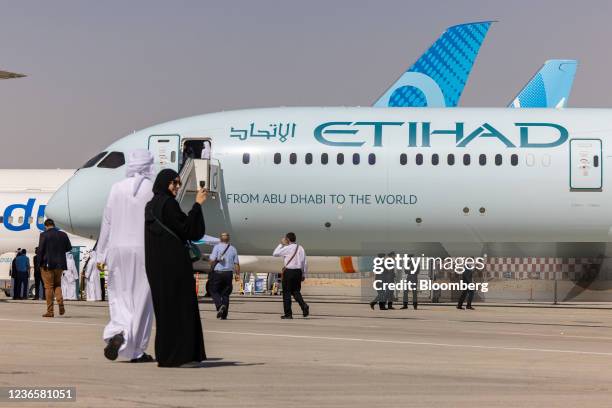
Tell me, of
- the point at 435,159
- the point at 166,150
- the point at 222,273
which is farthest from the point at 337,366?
the point at 166,150

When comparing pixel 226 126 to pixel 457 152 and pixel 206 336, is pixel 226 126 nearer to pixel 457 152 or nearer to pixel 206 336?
pixel 457 152

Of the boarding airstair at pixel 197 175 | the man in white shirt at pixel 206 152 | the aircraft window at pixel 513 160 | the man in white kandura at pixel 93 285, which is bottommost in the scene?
the man in white kandura at pixel 93 285

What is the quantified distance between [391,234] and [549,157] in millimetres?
4232

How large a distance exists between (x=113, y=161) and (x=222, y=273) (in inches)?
293

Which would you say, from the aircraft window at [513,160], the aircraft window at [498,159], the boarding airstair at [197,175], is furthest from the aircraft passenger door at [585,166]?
the boarding airstair at [197,175]

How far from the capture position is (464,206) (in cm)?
3048

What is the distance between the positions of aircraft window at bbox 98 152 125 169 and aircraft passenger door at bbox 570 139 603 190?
36.4 feet

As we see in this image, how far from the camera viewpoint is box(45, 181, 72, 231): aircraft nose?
102ft

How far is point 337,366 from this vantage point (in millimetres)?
12930

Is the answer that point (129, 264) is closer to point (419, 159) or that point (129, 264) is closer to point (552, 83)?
point (419, 159)

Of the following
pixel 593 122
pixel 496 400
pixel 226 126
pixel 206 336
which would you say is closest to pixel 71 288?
pixel 226 126

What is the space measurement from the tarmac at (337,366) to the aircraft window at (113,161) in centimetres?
944

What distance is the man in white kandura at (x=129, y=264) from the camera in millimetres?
13203

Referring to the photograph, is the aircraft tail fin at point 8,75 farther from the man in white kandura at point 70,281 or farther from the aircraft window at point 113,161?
the aircraft window at point 113,161
